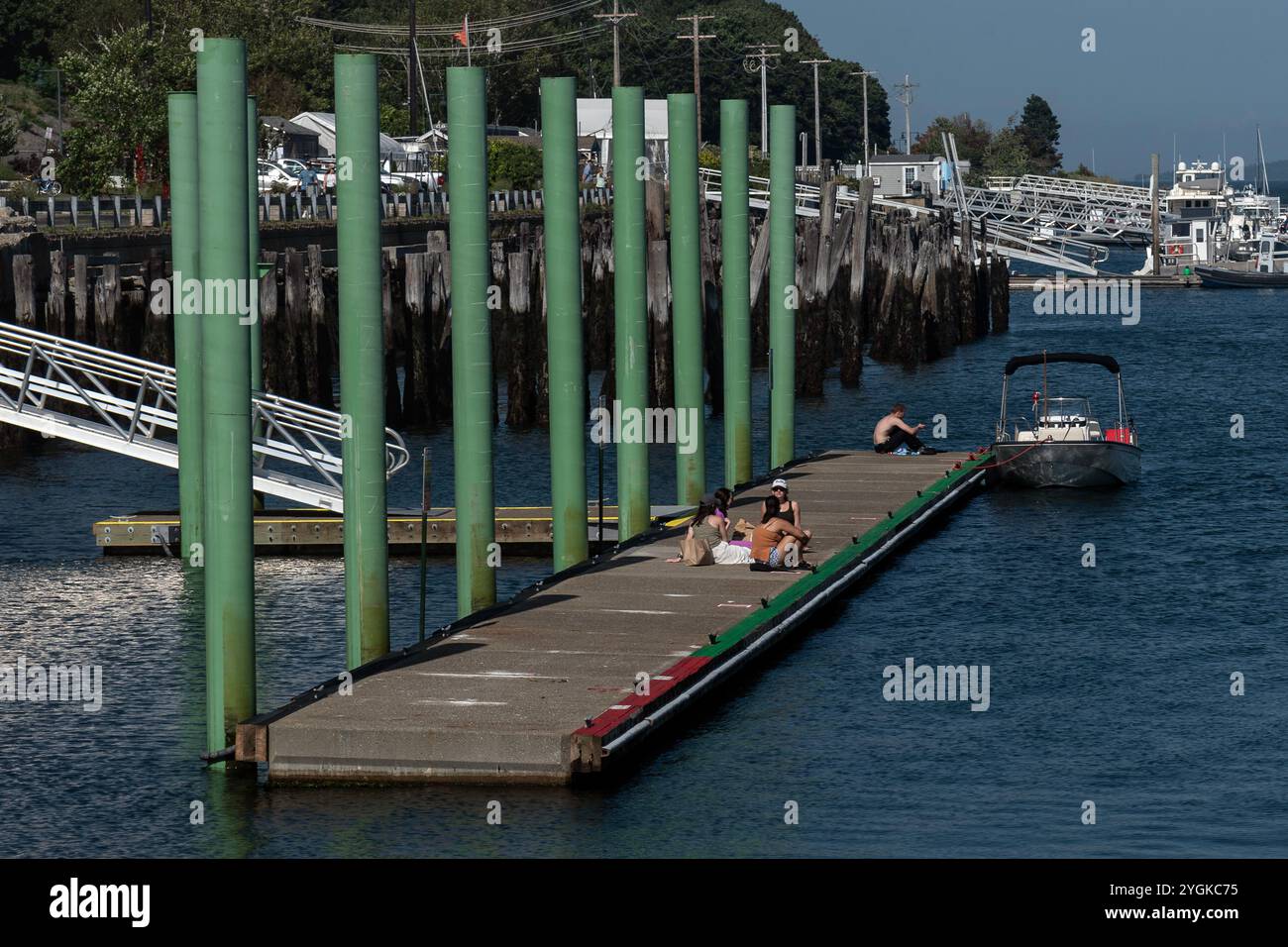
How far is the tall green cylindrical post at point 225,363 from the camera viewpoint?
57.7ft

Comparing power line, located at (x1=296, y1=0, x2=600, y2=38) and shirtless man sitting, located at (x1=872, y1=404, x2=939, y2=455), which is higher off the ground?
power line, located at (x1=296, y1=0, x2=600, y2=38)

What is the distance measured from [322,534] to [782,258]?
30.4ft

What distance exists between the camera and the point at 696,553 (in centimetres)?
2611

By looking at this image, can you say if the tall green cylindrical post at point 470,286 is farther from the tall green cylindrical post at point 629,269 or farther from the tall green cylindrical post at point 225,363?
the tall green cylindrical post at point 629,269

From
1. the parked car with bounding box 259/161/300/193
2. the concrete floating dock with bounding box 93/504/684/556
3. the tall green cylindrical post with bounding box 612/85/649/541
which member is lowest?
the concrete floating dock with bounding box 93/504/684/556

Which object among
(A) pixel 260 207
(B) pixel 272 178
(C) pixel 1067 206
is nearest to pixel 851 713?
(A) pixel 260 207

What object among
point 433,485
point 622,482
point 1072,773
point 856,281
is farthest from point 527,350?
point 1072,773

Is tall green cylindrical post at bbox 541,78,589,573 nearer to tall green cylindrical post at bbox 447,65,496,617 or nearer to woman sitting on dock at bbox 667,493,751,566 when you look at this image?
woman sitting on dock at bbox 667,493,751,566

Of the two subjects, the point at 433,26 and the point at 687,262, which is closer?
the point at 687,262

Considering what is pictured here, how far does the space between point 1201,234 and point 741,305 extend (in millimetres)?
96359

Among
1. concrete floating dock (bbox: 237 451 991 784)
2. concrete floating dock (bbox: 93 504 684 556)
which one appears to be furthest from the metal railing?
concrete floating dock (bbox: 237 451 991 784)

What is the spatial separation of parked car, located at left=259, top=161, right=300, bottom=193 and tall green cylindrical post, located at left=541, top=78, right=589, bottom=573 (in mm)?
63440

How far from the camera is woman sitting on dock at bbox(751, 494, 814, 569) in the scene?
2620 cm

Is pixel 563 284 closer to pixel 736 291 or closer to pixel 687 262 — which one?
pixel 687 262
